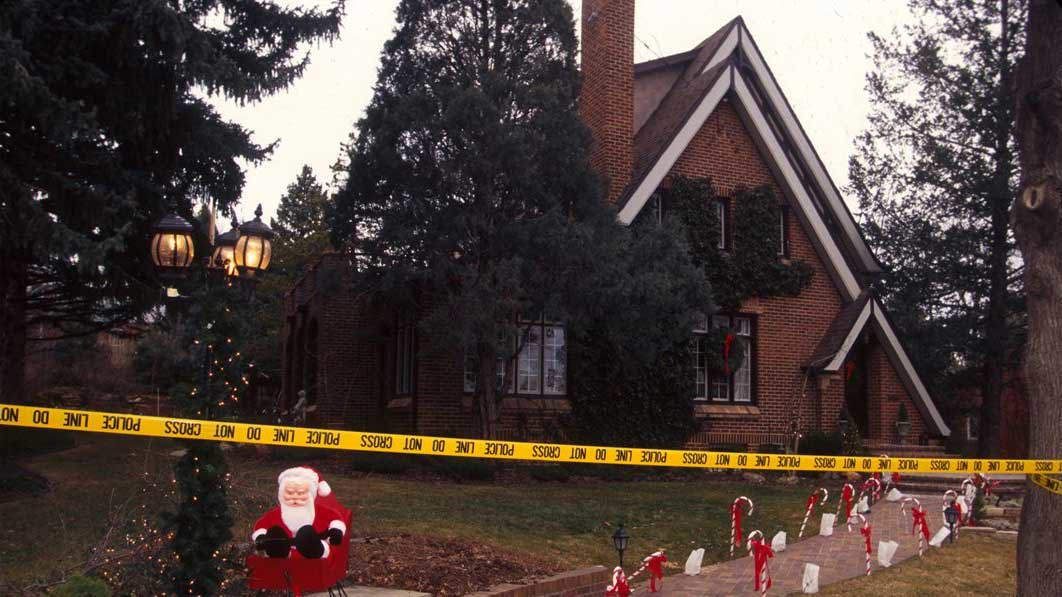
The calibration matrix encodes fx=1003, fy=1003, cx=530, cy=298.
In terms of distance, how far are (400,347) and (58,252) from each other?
31.2ft

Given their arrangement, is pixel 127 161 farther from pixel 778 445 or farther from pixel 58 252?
pixel 778 445

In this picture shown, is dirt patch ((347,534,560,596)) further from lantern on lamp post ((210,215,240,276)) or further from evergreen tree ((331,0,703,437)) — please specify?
evergreen tree ((331,0,703,437))

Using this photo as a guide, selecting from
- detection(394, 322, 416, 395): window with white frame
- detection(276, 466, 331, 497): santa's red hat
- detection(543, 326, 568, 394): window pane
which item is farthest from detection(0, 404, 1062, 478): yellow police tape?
detection(394, 322, 416, 395): window with white frame

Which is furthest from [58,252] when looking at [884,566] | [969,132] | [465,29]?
[969,132]

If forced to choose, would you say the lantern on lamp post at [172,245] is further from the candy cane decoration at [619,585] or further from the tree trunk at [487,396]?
the tree trunk at [487,396]

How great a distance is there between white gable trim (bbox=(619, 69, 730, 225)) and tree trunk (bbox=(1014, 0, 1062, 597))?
11.6m

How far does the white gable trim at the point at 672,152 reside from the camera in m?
20.5

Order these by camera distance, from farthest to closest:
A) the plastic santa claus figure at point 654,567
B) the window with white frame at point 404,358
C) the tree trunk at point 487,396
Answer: the window with white frame at point 404,358, the tree trunk at point 487,396, the plastic santa claus figure at point 654,567

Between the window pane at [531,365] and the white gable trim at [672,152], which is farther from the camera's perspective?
the white gable trim at [672,152]

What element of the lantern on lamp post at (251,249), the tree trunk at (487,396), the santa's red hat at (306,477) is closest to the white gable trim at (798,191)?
the tree trunk at (487,396)

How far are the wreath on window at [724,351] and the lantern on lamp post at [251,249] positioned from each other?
1454cm

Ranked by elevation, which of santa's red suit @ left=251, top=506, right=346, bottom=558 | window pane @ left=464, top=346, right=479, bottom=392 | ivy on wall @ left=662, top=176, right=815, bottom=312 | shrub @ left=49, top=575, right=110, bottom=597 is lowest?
shrub @ left=49, top=575, right=110, bottom=597

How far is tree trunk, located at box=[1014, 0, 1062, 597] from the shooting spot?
820 centimetres

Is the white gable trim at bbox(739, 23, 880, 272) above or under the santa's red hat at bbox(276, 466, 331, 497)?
above
